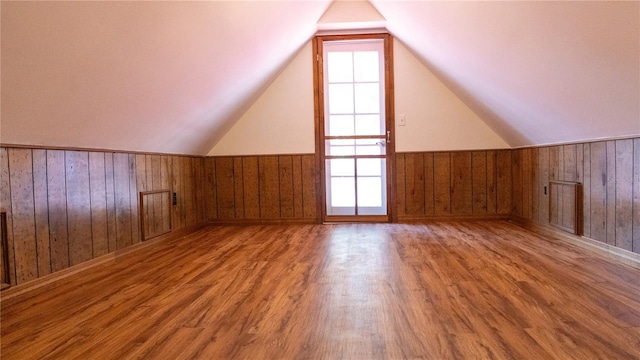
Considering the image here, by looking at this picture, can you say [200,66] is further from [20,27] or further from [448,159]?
[448,159]

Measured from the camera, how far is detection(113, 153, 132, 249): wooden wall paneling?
8.72ft

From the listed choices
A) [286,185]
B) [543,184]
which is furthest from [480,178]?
[286,185]

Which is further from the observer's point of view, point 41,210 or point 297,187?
point 297,187

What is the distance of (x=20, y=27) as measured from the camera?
1368mm

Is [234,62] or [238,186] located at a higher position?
[234,62]

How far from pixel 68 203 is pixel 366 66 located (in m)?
3.06

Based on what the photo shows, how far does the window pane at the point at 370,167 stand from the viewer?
4.21 meters

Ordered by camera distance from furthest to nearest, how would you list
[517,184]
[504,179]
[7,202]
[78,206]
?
[504,179] → [517,184] → [78,206] → [7,202]

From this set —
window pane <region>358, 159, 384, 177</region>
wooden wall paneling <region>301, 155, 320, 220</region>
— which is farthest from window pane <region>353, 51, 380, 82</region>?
wooden wall paneling <region>301, 155, 320, 220</region>

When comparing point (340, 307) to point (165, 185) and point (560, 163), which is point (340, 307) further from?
point (560, 163)

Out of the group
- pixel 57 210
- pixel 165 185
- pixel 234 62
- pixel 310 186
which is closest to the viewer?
pixel 57 210

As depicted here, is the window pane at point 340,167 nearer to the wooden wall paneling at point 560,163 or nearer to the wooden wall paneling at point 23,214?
the wooden wall paneling at point 560,163

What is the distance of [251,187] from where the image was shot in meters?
4.21

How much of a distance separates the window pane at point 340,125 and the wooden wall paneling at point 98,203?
233 cm
